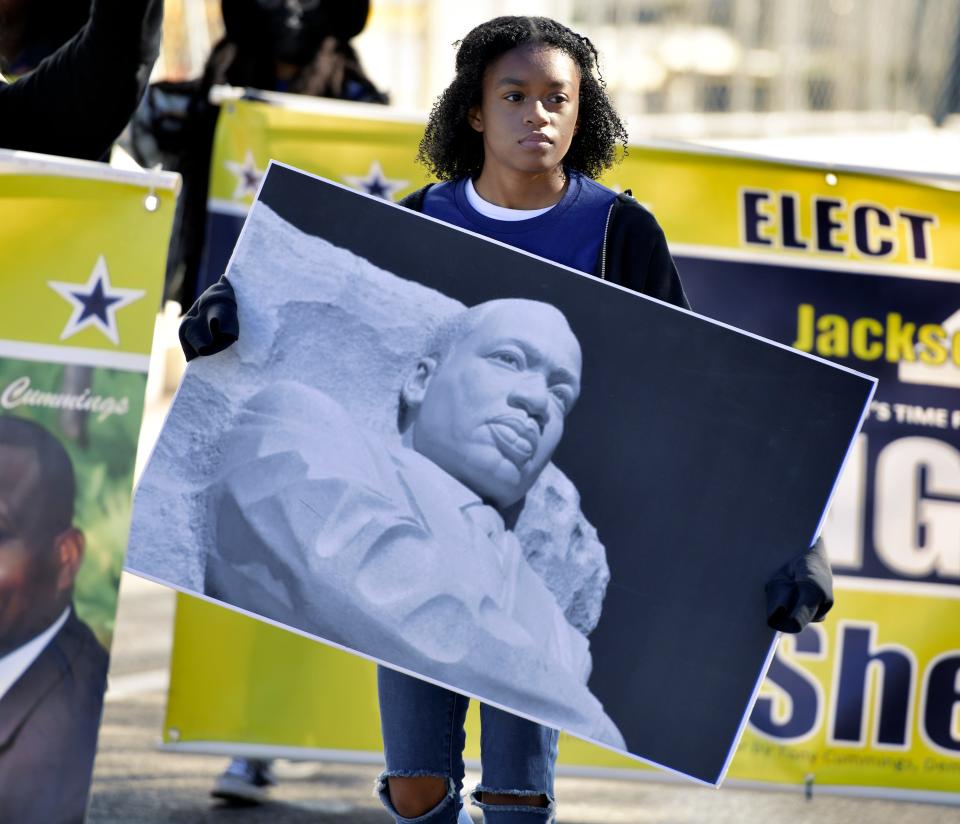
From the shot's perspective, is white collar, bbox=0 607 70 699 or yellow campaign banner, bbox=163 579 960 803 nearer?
white collar, bbox=0 607 70 699

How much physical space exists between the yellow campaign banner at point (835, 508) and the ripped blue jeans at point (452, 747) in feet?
3.68

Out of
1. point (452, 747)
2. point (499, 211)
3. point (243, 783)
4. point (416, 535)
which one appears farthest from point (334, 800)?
point (499, 211)

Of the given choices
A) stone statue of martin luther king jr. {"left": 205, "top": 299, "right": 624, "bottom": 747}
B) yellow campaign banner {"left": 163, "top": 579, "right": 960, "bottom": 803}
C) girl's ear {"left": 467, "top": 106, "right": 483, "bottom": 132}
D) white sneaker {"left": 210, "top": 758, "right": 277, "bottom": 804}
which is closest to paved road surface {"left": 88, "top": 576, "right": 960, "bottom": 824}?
white sneaker {"left": 210, "top": 758, "right": 277, "bottom": 804}

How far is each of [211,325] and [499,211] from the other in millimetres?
577

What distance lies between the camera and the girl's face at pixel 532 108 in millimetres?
2719

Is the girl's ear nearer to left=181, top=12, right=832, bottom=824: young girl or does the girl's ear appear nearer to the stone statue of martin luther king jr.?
left=181, top=12, right=832, bottom=824: young girl

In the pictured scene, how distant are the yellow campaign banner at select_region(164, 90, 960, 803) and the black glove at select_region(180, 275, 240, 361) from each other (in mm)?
1374

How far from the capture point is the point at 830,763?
398cm

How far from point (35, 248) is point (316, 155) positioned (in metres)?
1.36

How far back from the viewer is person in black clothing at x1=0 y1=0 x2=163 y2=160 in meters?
2.66

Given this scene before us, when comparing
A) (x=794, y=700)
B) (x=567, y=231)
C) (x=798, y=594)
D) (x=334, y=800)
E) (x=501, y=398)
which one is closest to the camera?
(x=798, y=594)

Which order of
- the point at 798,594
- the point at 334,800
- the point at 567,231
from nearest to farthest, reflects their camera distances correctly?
the point at 798,594, the point at 567,231, the point at 334,800

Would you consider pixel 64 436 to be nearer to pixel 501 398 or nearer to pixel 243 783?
pixel 501 398

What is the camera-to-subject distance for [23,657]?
267 centimetres
